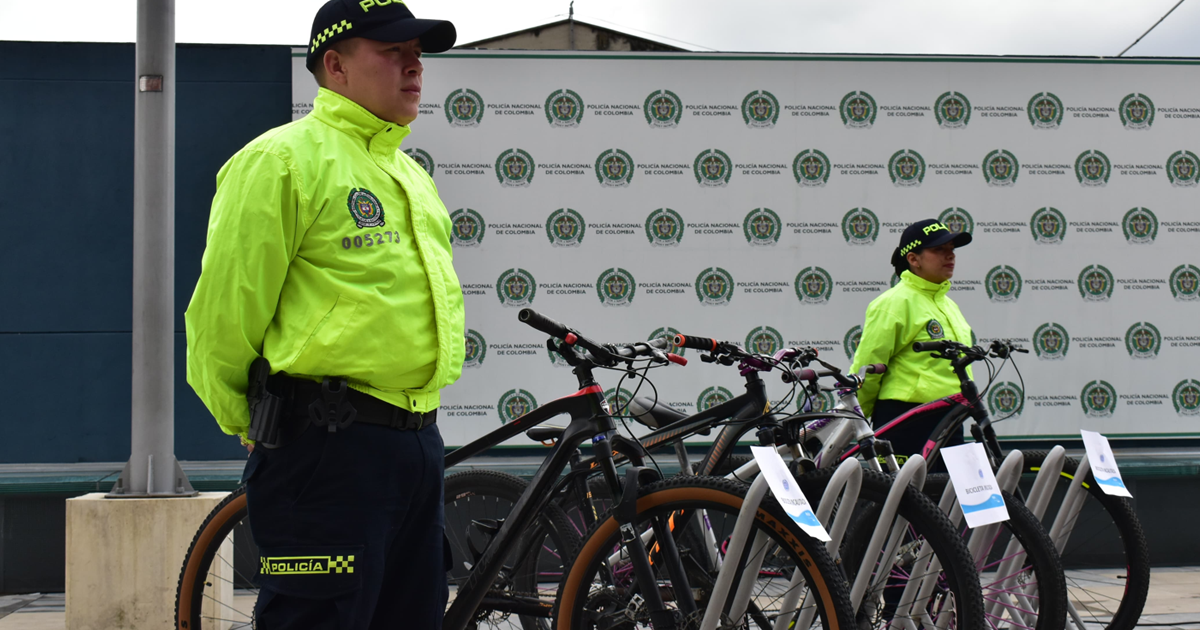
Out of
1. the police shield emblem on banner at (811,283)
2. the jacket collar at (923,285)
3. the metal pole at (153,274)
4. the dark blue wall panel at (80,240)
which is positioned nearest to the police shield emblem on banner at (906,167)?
the police shield emblem on banner at (811,283)

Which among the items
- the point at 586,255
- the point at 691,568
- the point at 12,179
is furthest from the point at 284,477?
the point at 12,179

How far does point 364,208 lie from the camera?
214 cm

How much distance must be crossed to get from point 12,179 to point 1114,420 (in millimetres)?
6829

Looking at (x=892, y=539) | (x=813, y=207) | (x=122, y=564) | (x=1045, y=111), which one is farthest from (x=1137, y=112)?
(x=122, y=564)

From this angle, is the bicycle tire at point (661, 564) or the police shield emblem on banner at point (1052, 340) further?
the police shield emblem on banner at point (1052, 340)

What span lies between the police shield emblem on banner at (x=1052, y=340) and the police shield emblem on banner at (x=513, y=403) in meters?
3.13

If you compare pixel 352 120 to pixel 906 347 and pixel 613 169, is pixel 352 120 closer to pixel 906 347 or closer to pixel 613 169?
pixel 906 347

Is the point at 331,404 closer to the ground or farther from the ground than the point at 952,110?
closer to the ground

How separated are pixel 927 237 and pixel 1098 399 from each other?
7.56 ft

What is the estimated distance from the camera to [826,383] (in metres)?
6.48

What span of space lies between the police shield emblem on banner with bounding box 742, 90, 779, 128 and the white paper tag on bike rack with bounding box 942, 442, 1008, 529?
10.5ft

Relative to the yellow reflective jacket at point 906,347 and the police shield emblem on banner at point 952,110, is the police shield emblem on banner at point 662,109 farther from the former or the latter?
the yellow reflective jacket at point 906,347

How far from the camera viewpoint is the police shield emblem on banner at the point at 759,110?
605cm

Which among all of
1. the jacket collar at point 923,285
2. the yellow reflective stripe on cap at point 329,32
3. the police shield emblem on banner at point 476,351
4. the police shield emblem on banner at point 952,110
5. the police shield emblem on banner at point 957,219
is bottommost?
the police shield emblem on banner at point 476,351
